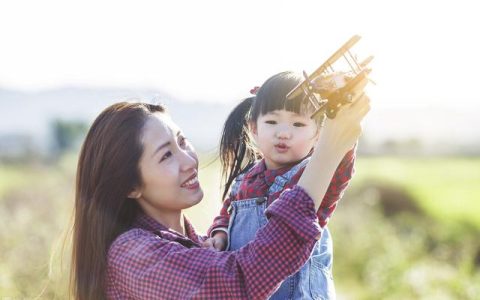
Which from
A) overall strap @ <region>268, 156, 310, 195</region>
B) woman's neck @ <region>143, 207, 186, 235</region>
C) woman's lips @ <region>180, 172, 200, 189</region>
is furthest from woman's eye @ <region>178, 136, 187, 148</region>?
overall strap @ <region>268, 156, 310, 195</region>

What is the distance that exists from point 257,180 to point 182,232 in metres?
0.37

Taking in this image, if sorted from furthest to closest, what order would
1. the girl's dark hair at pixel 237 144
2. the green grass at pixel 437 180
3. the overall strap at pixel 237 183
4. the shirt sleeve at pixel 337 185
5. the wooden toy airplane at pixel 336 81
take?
the green grass at pixel 437 180, the girl's dark hair at pixel 237 144, the overall strap at pixel 237 183, the shirt sleeve at pixel 337 185, the wooden toy airplane at pixel 336 81

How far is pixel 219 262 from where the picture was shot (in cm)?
214

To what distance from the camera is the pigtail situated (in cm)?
284

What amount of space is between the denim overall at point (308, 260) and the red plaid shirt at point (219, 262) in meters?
0.24

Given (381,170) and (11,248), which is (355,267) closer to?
(11,248)

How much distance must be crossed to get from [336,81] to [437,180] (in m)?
14.9

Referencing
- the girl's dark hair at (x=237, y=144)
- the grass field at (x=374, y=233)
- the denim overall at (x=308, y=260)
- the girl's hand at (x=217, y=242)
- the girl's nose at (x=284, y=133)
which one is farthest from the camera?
the grass field at (x=374, y=233)

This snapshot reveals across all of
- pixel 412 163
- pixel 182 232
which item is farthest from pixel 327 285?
pixel 412 163

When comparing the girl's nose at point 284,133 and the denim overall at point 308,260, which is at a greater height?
the girl's nose at point 284,133

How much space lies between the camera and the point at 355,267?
1042 centimetres

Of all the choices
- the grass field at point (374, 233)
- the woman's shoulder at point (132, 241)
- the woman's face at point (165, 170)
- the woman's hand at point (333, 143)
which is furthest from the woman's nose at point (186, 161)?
the woman's hand at point (333, 143)

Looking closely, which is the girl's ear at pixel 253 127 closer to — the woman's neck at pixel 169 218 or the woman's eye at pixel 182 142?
the woman's eye at pixel 182 142

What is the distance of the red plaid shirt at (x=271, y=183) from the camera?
7.28ft
